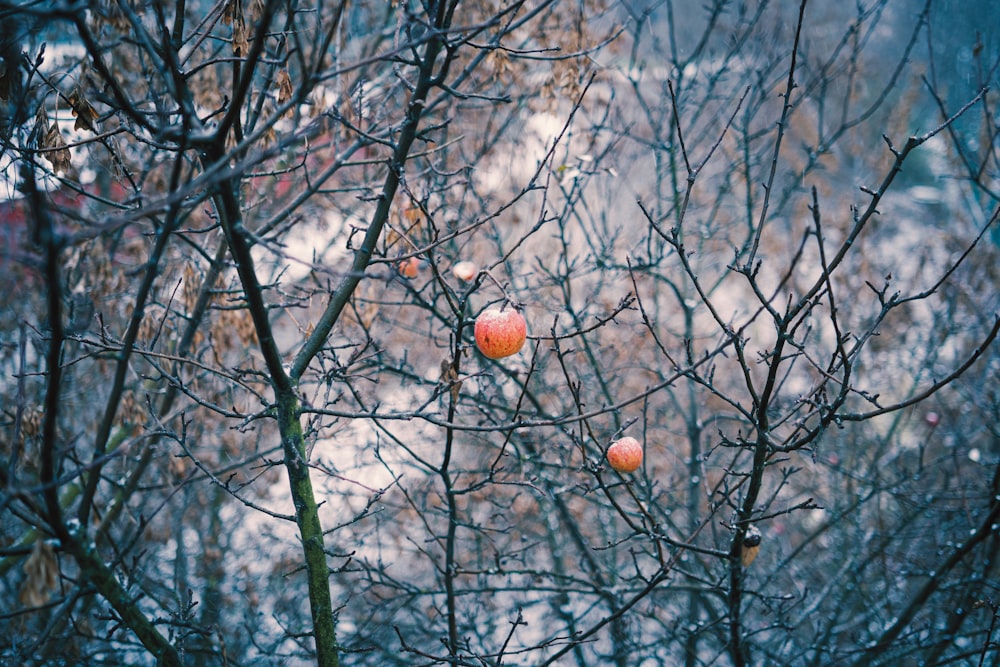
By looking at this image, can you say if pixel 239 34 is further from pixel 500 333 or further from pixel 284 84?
pixel 500 333

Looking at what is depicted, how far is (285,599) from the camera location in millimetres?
6422

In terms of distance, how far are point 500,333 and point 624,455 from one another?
747 millimetres

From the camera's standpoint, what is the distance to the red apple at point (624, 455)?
2.69 metres

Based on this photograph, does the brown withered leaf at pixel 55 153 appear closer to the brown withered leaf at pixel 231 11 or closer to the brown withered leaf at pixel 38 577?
the brown withered leaf at pixel 231 11

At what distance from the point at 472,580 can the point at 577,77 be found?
6.09 m

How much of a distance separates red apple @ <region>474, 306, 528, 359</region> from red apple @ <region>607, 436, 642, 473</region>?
2.00ft

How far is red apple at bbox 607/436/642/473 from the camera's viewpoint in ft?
8.82

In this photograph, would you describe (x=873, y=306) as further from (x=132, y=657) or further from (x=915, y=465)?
(x=132, y=657)

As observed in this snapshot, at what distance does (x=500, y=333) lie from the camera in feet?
8.11

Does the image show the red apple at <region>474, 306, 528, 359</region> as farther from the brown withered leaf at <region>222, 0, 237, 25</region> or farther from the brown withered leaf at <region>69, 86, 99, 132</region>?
the brown withered leaf at <region>69, 86, 99, 132</region>

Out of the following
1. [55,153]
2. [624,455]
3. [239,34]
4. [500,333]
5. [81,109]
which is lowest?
[624,455]

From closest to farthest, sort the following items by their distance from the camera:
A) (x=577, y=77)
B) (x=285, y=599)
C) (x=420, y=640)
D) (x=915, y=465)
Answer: (x=577, y=77) < (x=420, y=640) < (x=285, y=599) < (x=915, y=465)

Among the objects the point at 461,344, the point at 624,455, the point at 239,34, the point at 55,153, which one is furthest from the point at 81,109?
the point at 624,455

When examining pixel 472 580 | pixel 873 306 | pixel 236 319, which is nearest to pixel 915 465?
pixel 873 306
